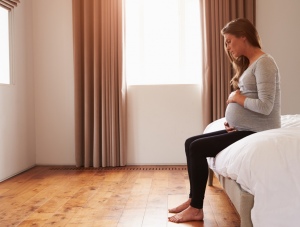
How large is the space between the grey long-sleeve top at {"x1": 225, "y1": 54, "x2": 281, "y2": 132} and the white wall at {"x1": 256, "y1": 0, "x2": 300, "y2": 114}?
2.16m

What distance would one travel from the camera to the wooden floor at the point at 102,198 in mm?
2148

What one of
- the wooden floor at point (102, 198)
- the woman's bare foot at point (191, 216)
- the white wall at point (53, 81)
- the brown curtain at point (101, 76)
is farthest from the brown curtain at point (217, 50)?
the woman's bare foot at point (191, 216)

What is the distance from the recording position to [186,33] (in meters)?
4.09

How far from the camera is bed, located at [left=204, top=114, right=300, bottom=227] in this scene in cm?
136

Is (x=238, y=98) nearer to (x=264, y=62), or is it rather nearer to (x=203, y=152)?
(x=264, y=62)

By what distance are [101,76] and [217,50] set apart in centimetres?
127

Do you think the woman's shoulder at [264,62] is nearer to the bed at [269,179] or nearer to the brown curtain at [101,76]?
the bed at [269,179]

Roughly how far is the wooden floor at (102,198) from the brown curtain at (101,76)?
27 centimetres

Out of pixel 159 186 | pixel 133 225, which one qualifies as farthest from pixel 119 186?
pixel 133 225

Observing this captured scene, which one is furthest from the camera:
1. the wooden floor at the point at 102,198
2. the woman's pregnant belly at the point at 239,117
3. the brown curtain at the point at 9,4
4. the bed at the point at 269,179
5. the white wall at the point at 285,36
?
the white wall at the point at 285,36

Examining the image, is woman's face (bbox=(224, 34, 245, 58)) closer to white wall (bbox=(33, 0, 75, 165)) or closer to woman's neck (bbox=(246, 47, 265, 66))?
woman's neck (bbox=(246, 47, 265, 66))

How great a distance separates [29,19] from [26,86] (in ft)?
2.48

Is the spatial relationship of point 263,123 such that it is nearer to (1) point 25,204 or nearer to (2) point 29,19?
(1) point 25,204

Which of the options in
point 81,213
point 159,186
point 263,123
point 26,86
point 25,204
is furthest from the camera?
point 26,86
